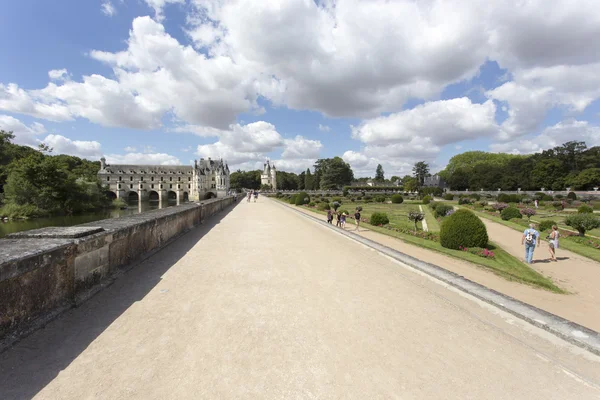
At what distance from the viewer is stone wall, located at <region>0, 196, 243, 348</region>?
9.01 ft

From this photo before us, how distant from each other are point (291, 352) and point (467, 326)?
7.71 ft

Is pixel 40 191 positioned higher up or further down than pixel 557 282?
higher up

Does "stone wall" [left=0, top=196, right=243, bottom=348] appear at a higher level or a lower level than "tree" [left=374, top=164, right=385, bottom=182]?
lower

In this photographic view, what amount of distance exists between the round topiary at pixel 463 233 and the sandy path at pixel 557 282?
1278mm

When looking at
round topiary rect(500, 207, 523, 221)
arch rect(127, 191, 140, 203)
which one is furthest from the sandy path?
arch rect(127, 191, 140, 203)

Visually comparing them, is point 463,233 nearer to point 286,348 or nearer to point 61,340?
point 286,348

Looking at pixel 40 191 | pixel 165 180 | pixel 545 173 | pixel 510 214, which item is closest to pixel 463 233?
pixel 510 214

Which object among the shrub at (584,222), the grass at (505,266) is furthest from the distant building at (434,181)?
the grass at (505,266)

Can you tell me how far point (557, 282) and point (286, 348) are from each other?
772 cm

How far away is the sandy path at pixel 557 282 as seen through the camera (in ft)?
16.6

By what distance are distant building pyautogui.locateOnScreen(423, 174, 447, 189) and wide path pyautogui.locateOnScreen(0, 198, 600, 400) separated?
102564 mm

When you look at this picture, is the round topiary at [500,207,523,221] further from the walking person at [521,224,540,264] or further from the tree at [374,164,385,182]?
the tree at [374,164,385,182]

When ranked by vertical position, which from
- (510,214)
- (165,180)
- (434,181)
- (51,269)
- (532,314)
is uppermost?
(434,181)

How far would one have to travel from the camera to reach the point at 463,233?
33.1 ft
